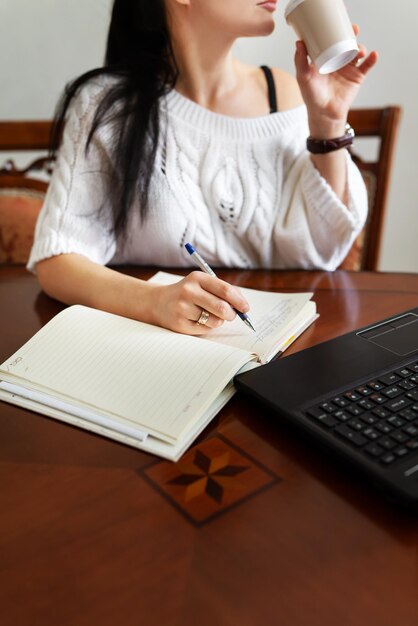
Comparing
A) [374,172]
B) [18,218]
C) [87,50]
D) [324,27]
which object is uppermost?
[324,27]

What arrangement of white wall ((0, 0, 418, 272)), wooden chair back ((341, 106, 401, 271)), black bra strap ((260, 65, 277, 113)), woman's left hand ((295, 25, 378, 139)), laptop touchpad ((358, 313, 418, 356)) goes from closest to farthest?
laptop touchpad ((358, 313, 418, 356)) < woman's left hand ((295, 25, 378, 139)) < black bra strap ((260, 65, 277, 113)) < wooden chair back ((341, 106, 401, 271)) < white wall ((0, 0, 418, 272))

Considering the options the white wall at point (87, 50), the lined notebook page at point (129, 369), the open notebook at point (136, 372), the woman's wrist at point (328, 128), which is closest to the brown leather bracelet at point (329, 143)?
the woman's wrist at point (328, 128)

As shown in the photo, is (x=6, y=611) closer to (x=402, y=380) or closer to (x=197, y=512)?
(x=197, y=512)

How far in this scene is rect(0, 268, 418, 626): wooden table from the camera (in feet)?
1.25

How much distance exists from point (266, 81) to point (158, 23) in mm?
266

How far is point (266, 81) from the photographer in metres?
1.20

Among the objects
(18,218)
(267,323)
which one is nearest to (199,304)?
(267,323)

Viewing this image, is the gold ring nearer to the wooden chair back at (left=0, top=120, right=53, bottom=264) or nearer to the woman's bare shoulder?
the woman's bare shoulder

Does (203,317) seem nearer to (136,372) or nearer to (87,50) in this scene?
(136,372)

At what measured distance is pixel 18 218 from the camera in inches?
56.3

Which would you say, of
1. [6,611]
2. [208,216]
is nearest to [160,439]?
[6,611]

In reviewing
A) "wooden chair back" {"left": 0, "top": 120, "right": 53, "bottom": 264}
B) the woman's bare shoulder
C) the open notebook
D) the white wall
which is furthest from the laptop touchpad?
the white wall

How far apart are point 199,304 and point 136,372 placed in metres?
0.13

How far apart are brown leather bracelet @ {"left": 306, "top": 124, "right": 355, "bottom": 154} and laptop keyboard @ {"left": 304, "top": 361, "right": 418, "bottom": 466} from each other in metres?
0.56
